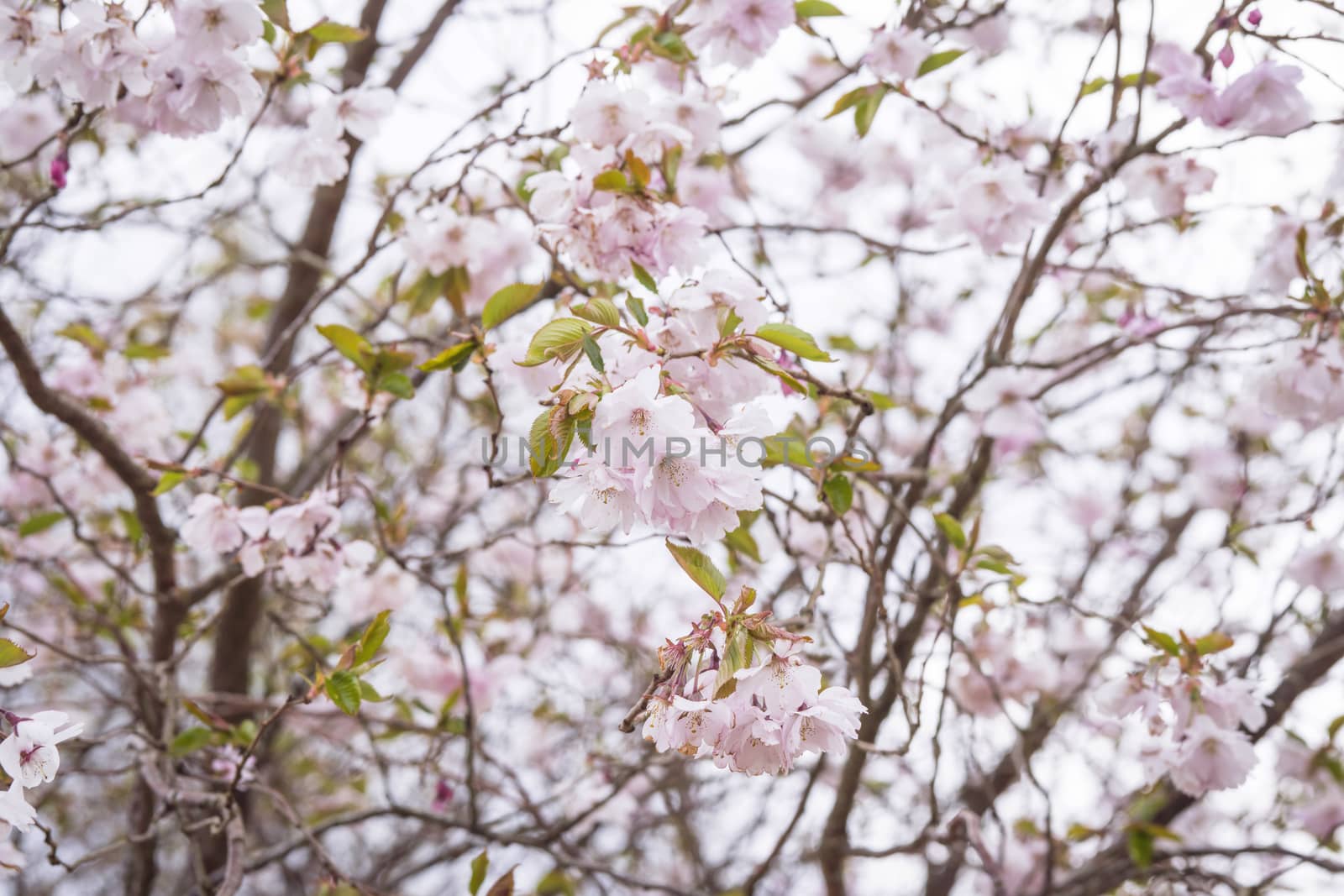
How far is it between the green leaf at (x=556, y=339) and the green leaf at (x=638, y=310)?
111 mm

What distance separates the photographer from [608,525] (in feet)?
2.91

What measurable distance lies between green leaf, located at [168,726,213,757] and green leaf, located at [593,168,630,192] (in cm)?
113

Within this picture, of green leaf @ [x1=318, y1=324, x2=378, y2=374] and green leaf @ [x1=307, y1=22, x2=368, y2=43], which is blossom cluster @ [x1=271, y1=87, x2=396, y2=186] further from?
green leaf @ [x1=318, y1=324, x2=378, y2=374]

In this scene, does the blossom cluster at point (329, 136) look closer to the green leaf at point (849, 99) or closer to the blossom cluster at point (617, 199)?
the blossom cluster at point (617, 199)

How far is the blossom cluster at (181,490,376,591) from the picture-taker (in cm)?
141

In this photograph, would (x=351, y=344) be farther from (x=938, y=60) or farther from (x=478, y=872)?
(x=938, y=60)

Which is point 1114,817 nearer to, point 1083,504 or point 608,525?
point 1083,504

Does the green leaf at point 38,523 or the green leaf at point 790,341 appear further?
the green leaf at point 38,523

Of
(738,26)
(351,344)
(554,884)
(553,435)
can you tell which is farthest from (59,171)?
(554,884)

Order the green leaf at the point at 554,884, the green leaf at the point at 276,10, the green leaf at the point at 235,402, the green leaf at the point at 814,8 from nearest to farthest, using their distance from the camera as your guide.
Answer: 1. the green leaf at the point at 276,10
2. the green leaf at the point at 814,8
3. the green leaf at the point at 235,402
4. the green leaf at the point at 554,884

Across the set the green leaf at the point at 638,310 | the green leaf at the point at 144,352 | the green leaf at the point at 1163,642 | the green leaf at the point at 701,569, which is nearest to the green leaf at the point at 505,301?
the green leaf at the point at 638,310

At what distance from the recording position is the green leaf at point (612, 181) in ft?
3.67

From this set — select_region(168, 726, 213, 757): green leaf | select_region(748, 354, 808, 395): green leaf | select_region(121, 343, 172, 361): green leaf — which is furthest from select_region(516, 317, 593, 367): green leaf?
select_region(121, 343, 172, 361): green leaf

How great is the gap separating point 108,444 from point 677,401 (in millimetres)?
1281
